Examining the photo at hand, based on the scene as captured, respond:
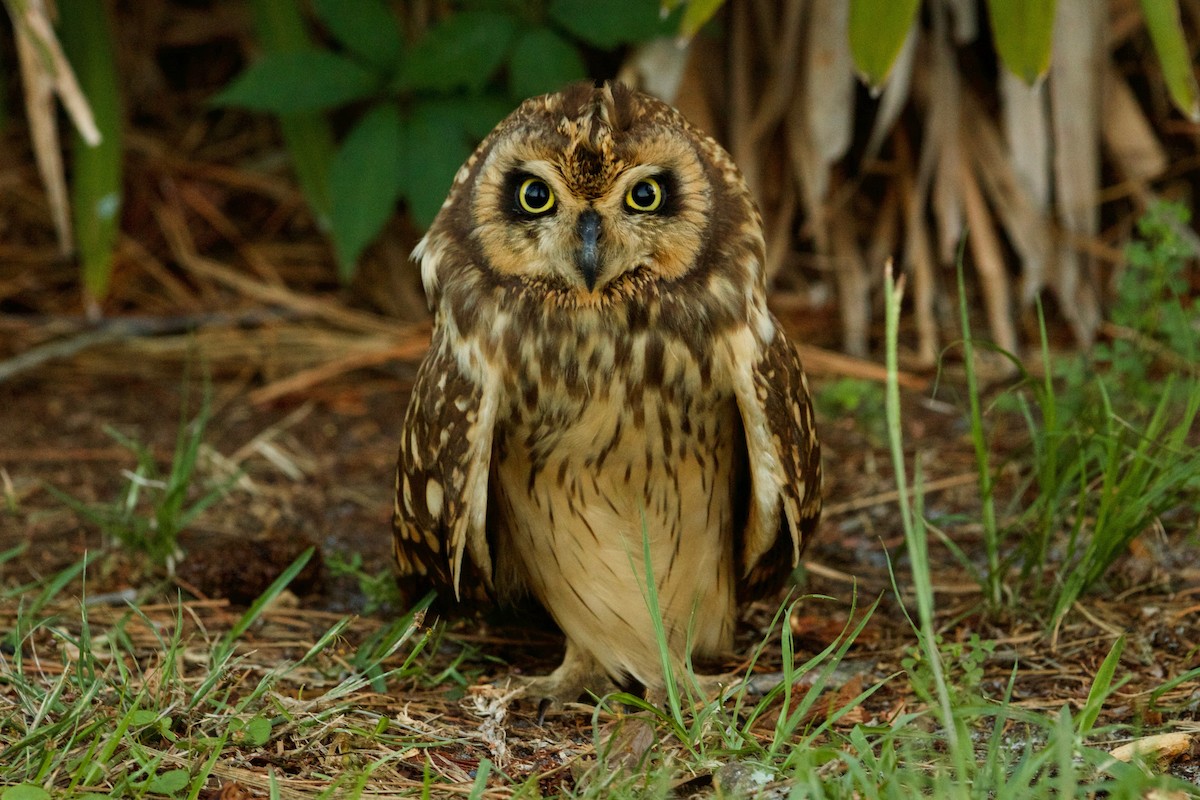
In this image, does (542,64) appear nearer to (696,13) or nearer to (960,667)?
(696,13)

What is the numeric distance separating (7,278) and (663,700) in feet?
11.4

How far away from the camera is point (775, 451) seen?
112 inches

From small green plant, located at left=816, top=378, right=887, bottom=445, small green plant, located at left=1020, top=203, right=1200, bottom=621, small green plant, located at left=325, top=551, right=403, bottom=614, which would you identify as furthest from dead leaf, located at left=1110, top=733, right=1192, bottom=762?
small green plant, located at left=816, top=378, right=887, bottom=445

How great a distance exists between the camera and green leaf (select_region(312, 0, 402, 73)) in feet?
14.9

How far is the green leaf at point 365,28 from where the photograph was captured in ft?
14.9

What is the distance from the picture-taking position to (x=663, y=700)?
3133 millimetres

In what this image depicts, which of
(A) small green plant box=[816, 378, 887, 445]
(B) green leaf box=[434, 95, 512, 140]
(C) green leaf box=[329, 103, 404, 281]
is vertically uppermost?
(B) green leaf box=[434, 95, 512, 140]

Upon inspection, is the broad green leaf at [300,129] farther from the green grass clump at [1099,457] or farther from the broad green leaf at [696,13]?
the green grass clump at [1099,457]

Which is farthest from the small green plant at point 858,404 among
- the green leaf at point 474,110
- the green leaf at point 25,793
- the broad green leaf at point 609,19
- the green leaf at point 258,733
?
the green leaf at point 25,793

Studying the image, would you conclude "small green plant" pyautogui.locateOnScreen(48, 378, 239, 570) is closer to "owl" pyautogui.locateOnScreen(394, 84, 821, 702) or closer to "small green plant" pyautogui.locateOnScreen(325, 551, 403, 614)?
"small green plant" pyautogui.locateOnScreen(325, 551, 403, 614)

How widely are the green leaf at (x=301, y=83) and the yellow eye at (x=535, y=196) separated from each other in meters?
1.96

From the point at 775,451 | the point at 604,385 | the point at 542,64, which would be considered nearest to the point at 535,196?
the point at 604,385

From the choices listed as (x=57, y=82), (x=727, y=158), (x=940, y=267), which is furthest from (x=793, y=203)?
(x=57, y=82)

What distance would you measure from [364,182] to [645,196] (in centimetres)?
199
